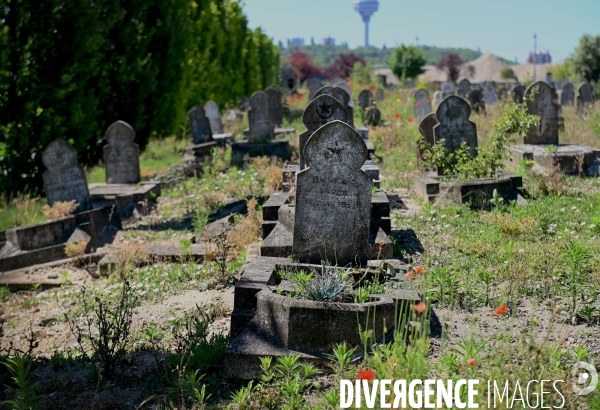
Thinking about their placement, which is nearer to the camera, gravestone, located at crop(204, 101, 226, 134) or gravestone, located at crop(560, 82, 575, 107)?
gravestone, located at crop(204, 101, 226, 134)

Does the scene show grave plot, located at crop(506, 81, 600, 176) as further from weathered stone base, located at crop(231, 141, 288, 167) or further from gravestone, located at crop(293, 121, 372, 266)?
gravestone, located at crop(293, 121, 372, 266)

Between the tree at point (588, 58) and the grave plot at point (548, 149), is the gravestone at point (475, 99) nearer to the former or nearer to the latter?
the grave plot at point (548, 149)

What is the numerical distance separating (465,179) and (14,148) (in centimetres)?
793

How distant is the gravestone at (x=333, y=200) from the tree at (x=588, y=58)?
38891 millimetres

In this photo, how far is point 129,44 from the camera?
15219mm

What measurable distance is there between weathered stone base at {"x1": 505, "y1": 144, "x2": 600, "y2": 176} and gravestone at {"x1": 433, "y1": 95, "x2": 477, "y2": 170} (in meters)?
1.01

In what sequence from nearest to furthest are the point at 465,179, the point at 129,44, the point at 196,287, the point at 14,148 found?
1. the point at 196,287
2. the point at 465,179
3. the point at 14,148
4. the point at 129,44

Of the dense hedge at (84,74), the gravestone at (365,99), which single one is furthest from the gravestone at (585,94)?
the dense hedge at (84,74)

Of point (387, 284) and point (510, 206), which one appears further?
point (510, 206)

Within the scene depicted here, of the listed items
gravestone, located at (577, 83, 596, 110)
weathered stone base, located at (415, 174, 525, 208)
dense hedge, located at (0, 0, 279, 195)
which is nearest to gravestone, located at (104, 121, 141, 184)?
dense hedge, located at (0, 0, 279, 195)

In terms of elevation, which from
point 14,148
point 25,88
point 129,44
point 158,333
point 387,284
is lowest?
point 158,333

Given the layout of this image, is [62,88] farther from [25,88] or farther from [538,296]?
[538,296]

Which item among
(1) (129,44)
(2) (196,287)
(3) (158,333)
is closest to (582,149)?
(2) (196,287)

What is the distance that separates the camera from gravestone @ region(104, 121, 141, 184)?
12695 mm
